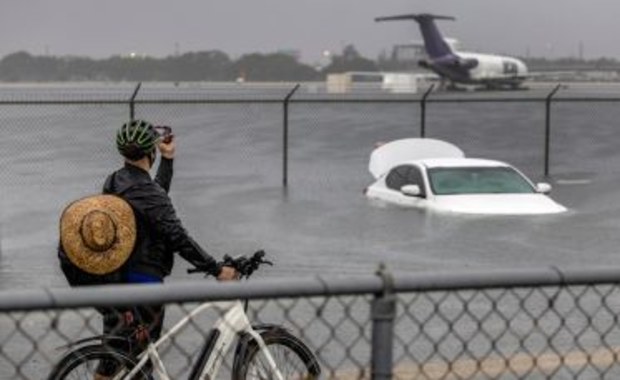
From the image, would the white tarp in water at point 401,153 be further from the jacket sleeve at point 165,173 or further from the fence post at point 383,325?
the fence post at point 383,325

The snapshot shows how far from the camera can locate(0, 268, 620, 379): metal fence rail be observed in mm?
3449

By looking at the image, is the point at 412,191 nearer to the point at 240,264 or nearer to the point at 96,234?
the point at 240,264

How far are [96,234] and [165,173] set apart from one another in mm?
1202

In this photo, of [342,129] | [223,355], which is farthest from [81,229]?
[342,129]

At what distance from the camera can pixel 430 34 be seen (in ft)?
368

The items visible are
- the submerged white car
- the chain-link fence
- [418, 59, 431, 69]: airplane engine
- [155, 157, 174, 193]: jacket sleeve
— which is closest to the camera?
the chain-link fence

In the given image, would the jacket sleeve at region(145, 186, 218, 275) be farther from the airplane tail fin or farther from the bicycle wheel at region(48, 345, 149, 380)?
the airplane tail fin

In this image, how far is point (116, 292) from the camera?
3.30 metres

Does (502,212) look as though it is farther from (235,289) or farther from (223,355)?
(235,289)

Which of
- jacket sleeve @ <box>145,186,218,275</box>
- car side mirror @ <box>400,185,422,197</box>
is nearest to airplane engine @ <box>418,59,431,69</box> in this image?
car side mirror @ <box>400,185,422,197</box>

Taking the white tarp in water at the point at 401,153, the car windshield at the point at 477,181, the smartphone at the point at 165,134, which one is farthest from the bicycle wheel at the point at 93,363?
the white tarp in water at the point at 401,153

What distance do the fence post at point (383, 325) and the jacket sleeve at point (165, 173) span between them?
3083 mm

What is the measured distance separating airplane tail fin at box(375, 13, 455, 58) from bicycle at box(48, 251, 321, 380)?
104674 mm

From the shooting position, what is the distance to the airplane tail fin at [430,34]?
110m
